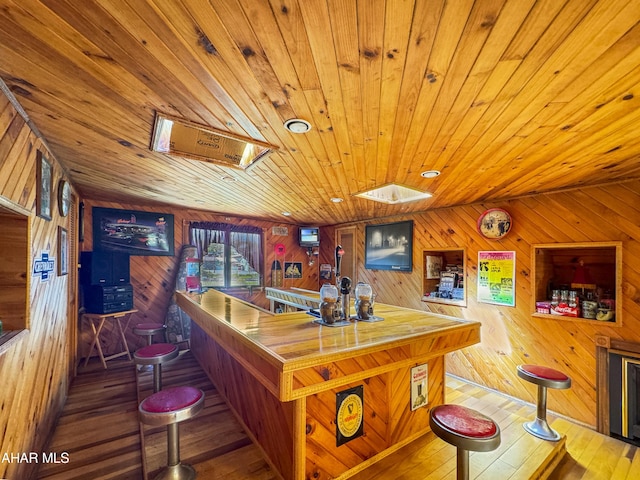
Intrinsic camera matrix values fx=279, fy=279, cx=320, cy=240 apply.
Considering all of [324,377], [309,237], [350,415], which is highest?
[309,237]

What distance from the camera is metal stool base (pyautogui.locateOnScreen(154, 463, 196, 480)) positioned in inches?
74.9

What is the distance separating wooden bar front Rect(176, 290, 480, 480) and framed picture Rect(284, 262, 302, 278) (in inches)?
150

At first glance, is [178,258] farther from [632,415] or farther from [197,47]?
[632,415]

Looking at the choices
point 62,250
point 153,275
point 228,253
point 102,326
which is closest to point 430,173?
point 62,250

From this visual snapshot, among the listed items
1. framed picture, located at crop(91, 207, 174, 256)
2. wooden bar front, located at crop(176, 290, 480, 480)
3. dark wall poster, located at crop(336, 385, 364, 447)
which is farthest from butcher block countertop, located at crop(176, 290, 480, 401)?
framed picture, located at crop(91, 207, 174, 256)

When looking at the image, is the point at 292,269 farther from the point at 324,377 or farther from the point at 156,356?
the point at 324,377

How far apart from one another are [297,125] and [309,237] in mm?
5000

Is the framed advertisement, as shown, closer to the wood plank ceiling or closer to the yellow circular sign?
the wood plank ceiling

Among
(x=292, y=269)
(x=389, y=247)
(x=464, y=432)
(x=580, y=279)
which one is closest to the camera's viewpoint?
(x=464, y=432)

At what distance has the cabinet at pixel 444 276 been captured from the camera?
4273 millimetres

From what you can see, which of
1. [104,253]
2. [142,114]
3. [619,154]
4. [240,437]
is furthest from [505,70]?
[104,253]

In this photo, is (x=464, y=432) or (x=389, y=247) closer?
(x=464, y=432)

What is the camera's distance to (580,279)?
332 centimetres

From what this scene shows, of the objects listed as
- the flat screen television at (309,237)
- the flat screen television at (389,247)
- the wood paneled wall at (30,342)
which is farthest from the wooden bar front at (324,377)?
the flat screen television at (309,237)
